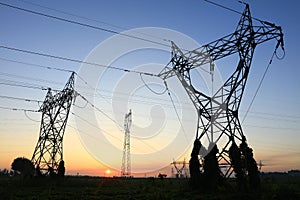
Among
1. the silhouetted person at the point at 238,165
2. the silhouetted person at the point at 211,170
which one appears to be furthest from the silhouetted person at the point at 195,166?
the silhouetted person at the point at 238,165

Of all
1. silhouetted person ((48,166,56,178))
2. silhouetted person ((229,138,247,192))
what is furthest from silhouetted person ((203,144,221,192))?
silhouetted person ((48,166,56,178))

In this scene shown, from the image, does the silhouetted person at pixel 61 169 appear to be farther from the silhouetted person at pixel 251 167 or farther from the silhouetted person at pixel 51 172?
the silhouetted person at pixel 251 167

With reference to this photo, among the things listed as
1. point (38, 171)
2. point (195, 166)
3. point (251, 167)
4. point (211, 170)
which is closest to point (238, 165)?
point (251, 167)

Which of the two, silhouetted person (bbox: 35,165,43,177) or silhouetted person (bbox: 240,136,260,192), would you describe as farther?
silhouetted person (bbox: 35,165,43,177)

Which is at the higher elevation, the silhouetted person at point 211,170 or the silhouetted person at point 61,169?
the silhouetted person at point 61,169

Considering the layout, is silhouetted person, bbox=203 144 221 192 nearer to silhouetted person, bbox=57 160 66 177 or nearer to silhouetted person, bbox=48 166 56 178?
silhouetted person, bbox=57 160 66 177

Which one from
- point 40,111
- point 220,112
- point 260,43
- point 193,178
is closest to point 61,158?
point 40,111

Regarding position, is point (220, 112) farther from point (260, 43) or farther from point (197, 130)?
point (260, 43)

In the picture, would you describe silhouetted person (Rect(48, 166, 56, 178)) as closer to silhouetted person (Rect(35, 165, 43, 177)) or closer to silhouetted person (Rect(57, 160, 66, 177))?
silhouetted person (Rect(57, 160, 66, 177))

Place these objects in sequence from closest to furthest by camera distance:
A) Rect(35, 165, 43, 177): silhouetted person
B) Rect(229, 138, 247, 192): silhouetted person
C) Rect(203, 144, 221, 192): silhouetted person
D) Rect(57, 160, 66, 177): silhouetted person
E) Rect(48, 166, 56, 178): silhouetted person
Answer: Rect(229, 138, 247, 192): silhouetted person
Rect(203, 144, 221, 192): silhouetted person
Rect(35, 165, 43, 177): silhouetted person
Rect(48, 166, 56, 178): silhouetted person
Rect(57, 160, 66, 177): silhouetted person

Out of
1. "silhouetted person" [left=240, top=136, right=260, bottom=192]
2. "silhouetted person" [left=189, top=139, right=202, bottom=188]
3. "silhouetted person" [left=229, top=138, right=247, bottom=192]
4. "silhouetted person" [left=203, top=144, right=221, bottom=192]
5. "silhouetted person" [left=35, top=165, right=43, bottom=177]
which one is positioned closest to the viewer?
"silhouetted person" [left=229, top=138, right=247, bottom=192]

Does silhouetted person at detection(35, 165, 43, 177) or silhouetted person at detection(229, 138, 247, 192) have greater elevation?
silhouetted person at detection(35, 165, 43, 177)

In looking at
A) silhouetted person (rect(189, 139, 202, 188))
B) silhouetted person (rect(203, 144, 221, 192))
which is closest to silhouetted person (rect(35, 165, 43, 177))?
silhouetted person (rect(189, 139, 202, 188))

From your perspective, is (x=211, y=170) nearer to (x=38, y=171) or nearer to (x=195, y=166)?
(x=195, y=166)
